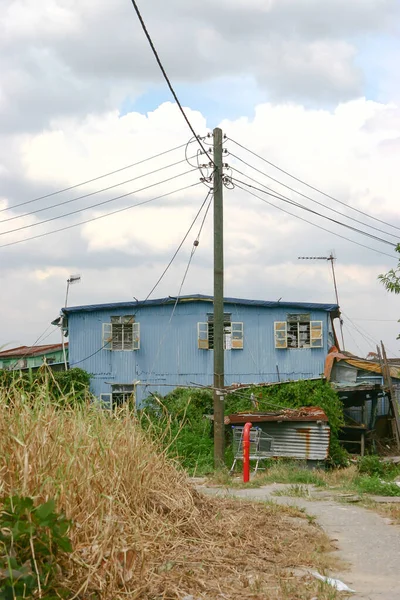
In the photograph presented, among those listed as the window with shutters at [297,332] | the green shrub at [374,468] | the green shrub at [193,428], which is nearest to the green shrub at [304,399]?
the green shrub at [193,428]

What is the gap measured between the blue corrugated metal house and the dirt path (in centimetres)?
2233

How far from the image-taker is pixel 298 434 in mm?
22094

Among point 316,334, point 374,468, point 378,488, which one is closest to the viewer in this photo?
point 378,488

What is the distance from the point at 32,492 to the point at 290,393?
20.7m

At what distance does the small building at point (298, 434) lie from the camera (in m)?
21.9

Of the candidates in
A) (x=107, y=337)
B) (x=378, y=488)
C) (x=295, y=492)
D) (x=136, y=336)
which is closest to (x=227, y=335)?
(x=136, y=336)

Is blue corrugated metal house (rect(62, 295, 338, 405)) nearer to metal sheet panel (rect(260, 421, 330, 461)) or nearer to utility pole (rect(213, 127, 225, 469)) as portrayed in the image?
metal sheet panel (rect(260, 421, 330, 461))

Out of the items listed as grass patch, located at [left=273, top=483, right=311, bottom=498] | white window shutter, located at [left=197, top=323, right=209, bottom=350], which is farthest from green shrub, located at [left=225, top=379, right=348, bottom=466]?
grass patch, located at [left=273, top=483, right=311, bottom=498]

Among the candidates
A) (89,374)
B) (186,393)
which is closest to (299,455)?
(186,393)

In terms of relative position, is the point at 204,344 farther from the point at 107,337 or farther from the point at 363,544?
the point at 363,544

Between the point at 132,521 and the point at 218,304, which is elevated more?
the point at 218,304

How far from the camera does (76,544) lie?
16.6 ft

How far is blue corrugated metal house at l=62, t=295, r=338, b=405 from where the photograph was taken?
34.8 metres

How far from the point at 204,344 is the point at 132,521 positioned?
93.9 ft
